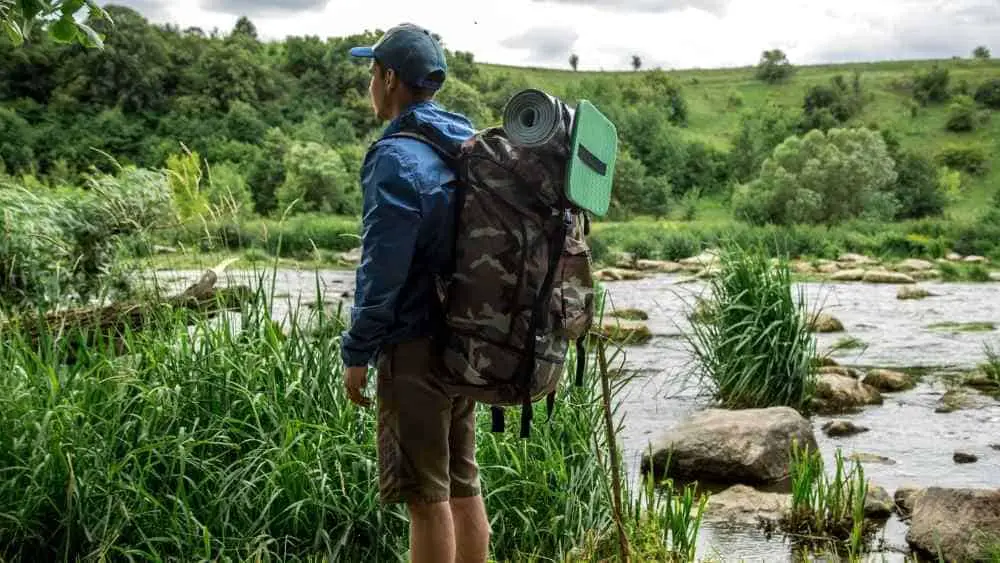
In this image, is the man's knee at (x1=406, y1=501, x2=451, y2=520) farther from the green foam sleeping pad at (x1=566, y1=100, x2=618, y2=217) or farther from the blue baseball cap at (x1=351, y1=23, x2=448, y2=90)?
the blue baseball cap at (x1=351, y1=23, x2=448, y2=90)

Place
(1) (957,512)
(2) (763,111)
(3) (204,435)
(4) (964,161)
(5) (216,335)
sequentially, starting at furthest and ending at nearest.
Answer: (2) (763,111) < (4) (964,161) < (1) (957,512) < (5) (216,335) < (3) (204,435)

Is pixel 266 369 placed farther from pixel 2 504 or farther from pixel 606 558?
pixel 606 558

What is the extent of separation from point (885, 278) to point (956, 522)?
21742 millimetres

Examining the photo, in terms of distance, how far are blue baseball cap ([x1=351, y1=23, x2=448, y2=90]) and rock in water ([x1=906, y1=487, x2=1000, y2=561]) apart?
3.37m

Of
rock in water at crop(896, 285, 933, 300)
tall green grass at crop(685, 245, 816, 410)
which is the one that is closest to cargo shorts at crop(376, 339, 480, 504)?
tall green grass at crop(685, 245, 816, 410)

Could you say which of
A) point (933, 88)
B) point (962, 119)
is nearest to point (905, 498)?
point (962, 119)

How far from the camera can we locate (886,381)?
11148 millimetres

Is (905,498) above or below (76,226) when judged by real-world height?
below

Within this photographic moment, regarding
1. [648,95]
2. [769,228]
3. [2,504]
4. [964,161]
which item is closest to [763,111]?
[648,95]

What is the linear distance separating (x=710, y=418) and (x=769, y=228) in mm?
27559

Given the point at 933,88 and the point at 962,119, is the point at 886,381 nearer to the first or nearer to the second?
the point at 962,119

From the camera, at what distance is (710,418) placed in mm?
7770

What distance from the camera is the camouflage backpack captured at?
8.99 ft

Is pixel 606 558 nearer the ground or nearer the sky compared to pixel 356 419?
nearer the ground
